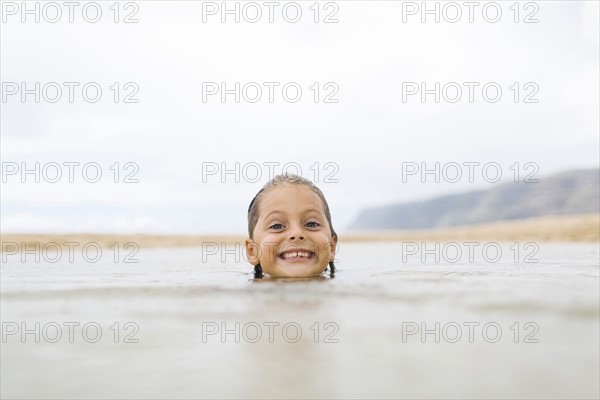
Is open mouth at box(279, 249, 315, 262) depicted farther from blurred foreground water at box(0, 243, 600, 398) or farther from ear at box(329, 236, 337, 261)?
blurred foreground water at box(0, 243, 600, 398)

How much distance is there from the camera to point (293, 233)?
4.93 m

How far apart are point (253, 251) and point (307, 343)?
10.5 ft

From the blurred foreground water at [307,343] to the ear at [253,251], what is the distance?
1.24 meters

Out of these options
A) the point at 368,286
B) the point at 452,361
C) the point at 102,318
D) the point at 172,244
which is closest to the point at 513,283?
the point at 368,286

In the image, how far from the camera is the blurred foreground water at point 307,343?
5.61 feet

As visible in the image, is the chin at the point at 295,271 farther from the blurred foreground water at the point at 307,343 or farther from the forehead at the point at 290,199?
the blurred foreground water at the point at 307,343

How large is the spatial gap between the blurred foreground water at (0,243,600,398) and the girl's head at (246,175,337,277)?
92 centimetres

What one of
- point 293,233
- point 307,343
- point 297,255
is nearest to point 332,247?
point 297,255

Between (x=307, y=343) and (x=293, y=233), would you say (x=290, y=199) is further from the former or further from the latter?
(x=307, y=343)

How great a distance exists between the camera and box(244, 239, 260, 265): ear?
17.3 feet

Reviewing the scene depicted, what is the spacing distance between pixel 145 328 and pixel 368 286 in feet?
6.74

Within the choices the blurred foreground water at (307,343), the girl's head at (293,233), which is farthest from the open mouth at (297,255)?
the blurred foreground water at (307,343)

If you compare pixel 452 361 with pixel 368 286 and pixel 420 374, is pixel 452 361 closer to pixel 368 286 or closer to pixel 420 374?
pixel 420 374

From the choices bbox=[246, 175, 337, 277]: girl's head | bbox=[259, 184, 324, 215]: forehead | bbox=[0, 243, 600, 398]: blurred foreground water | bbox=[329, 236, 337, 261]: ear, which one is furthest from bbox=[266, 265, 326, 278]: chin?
bbox=[0, 243, 600, 398]: blurred foreground water
